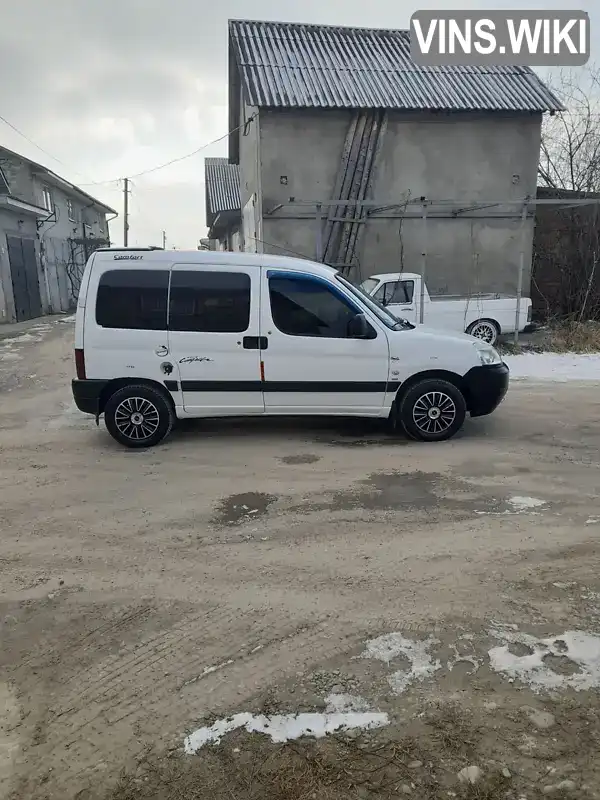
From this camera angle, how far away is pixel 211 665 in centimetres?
296

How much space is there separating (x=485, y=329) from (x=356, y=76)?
8.19 metres

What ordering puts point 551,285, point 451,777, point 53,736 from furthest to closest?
point 551,285 → point 53,736 → point 451,777

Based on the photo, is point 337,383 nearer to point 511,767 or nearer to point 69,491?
point 69,491

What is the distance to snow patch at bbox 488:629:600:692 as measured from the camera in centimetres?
279

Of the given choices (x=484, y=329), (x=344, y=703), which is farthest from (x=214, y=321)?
(x=484, y=329)

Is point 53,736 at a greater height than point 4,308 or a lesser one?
lesser

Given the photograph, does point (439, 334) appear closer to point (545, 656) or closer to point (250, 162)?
point (545, 656)

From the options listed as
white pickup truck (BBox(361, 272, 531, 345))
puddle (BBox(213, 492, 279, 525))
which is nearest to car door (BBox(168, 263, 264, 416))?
puddle (BBox(213, 492, 279, 525))

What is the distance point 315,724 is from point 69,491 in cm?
356

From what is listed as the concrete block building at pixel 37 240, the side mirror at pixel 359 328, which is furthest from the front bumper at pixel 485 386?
the concrete block building at pixel 37 240

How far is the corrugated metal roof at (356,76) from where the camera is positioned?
1480 cm

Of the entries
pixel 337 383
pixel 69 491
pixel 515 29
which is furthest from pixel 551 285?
pixel 69 491

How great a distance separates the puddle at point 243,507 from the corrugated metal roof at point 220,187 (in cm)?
2095

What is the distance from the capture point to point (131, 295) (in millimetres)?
6301
